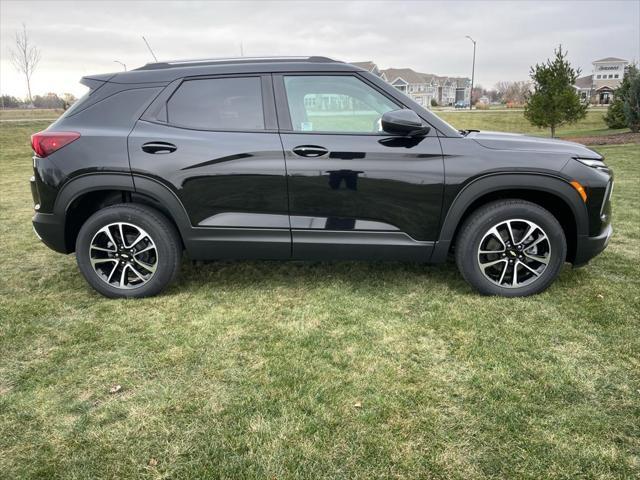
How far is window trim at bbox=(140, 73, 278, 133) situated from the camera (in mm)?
3504

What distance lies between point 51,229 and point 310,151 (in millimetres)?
2086

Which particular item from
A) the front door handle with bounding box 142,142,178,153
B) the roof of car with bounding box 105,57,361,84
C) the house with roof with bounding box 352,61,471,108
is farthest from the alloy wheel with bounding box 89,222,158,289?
the house with roof with bounding box 352,61,471,108

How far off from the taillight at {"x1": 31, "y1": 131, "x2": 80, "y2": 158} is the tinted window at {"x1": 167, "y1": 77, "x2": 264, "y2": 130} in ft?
2.44

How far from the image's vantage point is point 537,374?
8.62ft

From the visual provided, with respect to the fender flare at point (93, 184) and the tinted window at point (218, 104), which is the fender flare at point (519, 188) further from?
the fender flare at point (93, 184)

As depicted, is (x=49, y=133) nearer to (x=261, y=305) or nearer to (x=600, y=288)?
(x=261, y=305)

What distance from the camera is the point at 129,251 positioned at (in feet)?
12.0

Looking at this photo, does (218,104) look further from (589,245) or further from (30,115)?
(30,115)

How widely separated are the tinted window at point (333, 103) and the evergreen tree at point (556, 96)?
57.1ft

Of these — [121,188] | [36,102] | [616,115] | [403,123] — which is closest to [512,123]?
[616,115]

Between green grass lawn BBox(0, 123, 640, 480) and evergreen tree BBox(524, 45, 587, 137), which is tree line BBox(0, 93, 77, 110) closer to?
evergreen tree BBox(524, 45, 587, 137)

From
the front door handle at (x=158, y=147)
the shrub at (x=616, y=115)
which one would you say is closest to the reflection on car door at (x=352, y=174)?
the front door handle at (x=158, y=147)

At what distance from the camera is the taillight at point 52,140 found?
137 inches

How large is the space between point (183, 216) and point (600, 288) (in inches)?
132
